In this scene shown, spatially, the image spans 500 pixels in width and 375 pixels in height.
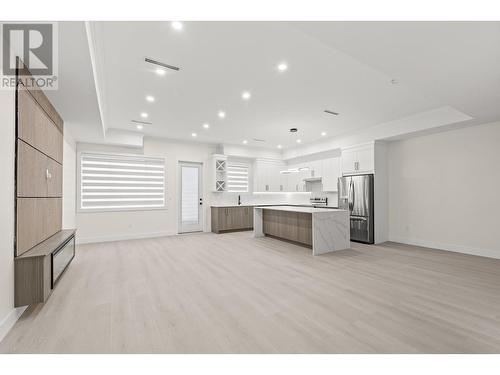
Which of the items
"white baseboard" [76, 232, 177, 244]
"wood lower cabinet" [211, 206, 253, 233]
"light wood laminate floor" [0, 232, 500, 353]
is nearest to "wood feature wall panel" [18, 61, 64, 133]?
"light wood laminate floor" [0, 232, 500, 353]

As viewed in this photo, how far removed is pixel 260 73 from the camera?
3357 millimetres

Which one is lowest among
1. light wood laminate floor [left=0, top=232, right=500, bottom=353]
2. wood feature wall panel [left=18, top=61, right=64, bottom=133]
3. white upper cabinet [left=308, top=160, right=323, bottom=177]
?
light wood laminate floor [left=0, top=232, right=500, bottom=353]

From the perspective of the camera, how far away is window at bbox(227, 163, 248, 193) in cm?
859

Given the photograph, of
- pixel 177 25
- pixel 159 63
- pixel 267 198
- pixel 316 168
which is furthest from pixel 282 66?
pixel 267 198

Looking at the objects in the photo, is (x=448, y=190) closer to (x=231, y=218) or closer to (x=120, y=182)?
(x=231, y=218)

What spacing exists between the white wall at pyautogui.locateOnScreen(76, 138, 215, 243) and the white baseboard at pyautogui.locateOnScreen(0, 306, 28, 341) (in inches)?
161

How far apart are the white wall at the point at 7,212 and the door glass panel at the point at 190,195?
17.1 ft

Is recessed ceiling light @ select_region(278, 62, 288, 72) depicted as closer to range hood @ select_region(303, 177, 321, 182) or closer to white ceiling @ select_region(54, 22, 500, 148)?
white ceiling @ select_region(54, 22, 500, 148)

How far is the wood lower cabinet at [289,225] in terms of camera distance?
541cm

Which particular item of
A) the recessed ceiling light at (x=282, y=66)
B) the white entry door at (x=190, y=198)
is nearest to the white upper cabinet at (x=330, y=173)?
the white entry door at (x=190, y=198)

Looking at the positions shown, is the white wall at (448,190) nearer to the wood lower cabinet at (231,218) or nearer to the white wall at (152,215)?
the wood lower cabinet at (231,218)

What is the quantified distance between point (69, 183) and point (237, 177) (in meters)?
4.96

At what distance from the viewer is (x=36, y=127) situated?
3.03 meters
